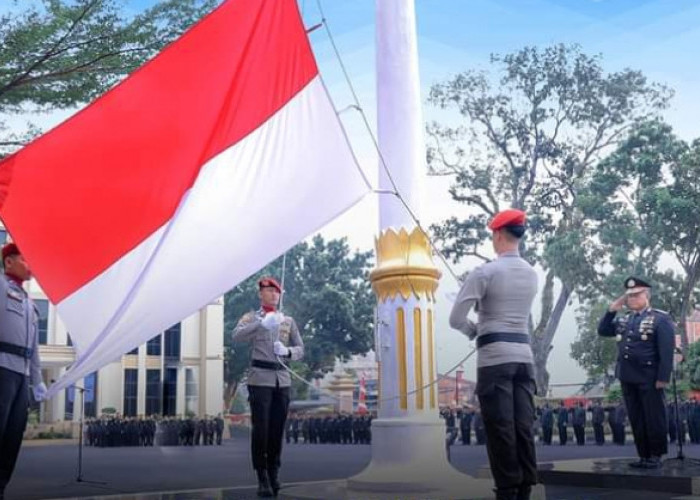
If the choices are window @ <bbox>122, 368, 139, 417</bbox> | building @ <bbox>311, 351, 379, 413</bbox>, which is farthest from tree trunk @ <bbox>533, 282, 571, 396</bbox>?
window @ <bbox>122, 368, 139, 417</bbox>

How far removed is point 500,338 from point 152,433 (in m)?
24.2

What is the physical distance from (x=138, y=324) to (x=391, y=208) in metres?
2.93

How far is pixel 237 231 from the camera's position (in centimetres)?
384

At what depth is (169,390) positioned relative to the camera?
3688 cm

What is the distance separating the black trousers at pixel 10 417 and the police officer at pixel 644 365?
3.94 m

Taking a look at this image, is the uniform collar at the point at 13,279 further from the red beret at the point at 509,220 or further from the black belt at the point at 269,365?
the red beret at the point at 509,220

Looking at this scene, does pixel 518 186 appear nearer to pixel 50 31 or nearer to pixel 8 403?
pixel 50 31

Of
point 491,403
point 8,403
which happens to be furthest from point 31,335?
point 491,403

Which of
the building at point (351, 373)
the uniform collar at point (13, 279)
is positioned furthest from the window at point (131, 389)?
the uniform collar at point (13, 279)

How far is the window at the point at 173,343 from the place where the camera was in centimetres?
3678

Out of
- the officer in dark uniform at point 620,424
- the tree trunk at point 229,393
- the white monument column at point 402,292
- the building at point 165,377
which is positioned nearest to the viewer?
the white monument column at point 402,292

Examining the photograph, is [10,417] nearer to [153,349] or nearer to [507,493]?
[507,493]

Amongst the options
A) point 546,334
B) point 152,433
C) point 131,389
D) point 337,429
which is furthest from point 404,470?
point 131,389

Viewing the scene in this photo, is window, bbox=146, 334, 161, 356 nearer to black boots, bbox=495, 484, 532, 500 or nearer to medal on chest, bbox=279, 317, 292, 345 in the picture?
medal on chest, bbox=279, 317, 292, 345
